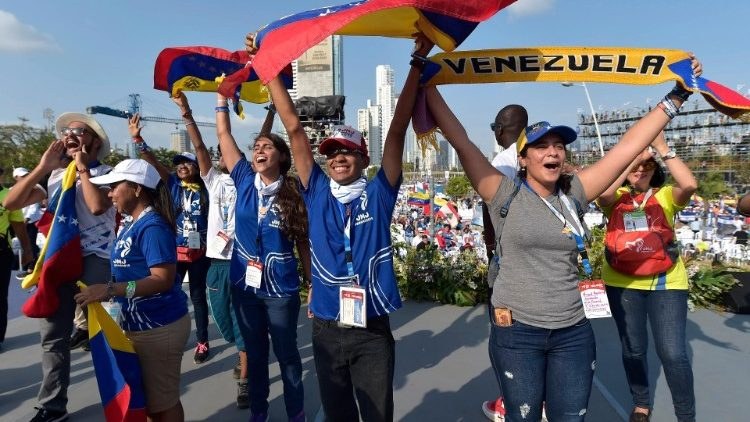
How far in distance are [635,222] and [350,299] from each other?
6.55 feet

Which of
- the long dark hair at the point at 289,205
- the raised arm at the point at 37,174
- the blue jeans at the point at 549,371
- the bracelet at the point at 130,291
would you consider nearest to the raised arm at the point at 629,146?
the blue jeans at the point at 549,371

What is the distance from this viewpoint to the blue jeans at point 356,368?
1.99 metres

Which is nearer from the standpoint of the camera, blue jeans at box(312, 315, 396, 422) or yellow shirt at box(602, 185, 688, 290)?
blue jeans at box(312, 315, 396, 422)

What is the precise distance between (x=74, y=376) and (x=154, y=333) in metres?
2.39

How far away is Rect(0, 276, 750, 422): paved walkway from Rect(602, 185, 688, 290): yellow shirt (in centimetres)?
103

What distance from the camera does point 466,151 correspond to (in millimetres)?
2016

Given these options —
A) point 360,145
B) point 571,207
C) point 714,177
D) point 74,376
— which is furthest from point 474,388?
point 714,177

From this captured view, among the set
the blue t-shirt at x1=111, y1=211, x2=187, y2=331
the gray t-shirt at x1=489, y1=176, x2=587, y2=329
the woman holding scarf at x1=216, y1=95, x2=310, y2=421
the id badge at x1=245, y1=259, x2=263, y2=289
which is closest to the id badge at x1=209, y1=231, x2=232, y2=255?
the woman holding scarf at x1=216, y1=95, x2=310, y2=421

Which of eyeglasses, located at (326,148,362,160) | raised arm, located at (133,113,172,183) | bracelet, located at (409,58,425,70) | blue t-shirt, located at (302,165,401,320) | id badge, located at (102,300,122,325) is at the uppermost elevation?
bracelet, located at (409,58,425,70)

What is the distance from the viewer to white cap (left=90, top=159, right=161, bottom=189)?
222 cm

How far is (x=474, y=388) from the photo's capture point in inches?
138

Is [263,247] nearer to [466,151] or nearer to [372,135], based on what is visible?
[466,151]

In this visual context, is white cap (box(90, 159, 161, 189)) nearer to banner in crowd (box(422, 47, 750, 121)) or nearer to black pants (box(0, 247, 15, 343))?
banner in crowd (box(422, 47, 750, 121))

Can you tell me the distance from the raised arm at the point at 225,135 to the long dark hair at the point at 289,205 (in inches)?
9.6
